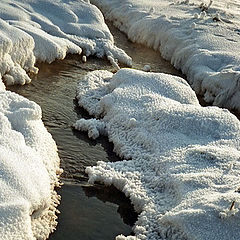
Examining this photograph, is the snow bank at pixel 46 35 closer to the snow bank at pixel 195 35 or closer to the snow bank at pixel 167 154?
the snow bank at pixel 167 154

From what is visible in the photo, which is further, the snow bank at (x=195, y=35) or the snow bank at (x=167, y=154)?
the snow bank at (x=195, y=35)

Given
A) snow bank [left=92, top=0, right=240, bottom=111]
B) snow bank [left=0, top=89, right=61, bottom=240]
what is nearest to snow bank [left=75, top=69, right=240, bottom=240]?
snow bank [left=0, top=89, right=61, bottom=240]

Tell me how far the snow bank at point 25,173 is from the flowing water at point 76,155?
404mm

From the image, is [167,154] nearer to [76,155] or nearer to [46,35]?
[76,155]

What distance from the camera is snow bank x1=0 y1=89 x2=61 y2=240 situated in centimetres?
935

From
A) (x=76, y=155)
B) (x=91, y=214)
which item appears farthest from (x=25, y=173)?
(x=76, y=155)

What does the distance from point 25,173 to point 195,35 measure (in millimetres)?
15584

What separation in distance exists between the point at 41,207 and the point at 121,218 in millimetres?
2184

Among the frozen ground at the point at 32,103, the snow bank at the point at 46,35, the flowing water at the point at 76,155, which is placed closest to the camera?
the frozen ground at the point at 32,103

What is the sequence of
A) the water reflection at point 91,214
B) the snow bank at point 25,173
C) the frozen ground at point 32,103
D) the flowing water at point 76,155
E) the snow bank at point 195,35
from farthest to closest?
1. the snow bank at point 195,35
2. the flowing water at point 76,155
3. the water reflection at point 91,214
4. the frozen ground at point 32,103
5. the snow bank at point 25,173

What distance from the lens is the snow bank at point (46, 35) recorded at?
1767cm

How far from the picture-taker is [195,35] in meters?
23.7

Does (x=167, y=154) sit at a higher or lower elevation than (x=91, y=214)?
higher

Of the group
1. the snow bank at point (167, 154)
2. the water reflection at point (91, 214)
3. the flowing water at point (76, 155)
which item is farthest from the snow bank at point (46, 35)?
the water reflection at point (91, 214)
